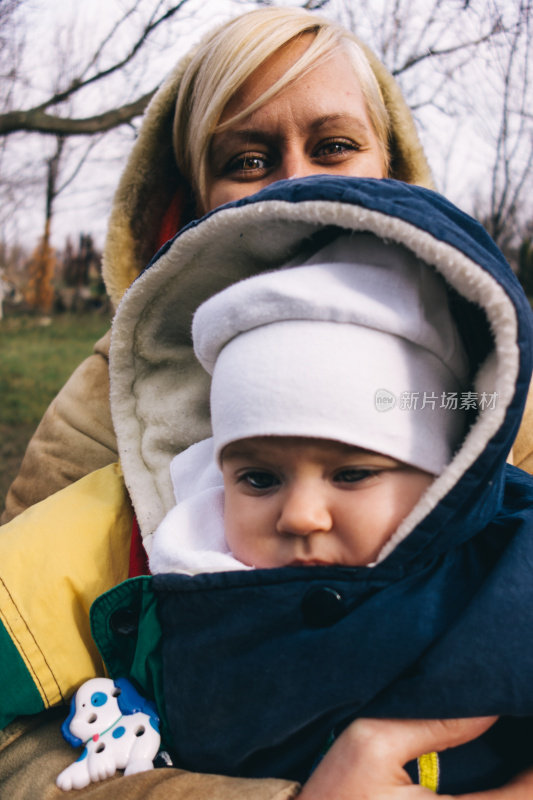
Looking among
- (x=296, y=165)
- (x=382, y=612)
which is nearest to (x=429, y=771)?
(x=382, y=612)

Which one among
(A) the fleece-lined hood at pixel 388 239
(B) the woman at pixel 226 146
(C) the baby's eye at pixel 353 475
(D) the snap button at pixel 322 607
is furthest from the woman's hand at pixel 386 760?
(B) the woman at pixel 226 146

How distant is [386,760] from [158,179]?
65.3 inches

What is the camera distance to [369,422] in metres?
1.04

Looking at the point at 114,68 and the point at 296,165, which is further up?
the point at 114,68

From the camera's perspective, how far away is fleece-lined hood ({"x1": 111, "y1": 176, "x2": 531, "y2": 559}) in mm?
979

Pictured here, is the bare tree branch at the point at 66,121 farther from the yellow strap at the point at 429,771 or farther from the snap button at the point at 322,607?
the yellow strap at the point at 429,771

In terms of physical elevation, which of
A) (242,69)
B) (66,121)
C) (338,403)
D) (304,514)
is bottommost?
(304,514)

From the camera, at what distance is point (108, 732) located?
1.13 metres

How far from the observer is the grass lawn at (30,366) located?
6473 mm

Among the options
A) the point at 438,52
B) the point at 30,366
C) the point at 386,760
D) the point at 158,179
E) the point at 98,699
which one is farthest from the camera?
the point at 30,366

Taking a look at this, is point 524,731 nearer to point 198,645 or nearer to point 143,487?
point 198,645

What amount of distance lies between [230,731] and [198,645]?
144mm

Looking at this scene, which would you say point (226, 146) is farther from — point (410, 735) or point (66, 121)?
point (66, 121)

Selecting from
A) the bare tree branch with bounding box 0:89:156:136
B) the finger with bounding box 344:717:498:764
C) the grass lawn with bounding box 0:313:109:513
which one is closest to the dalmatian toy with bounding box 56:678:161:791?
the finger with bounding box 344:717:498:764
